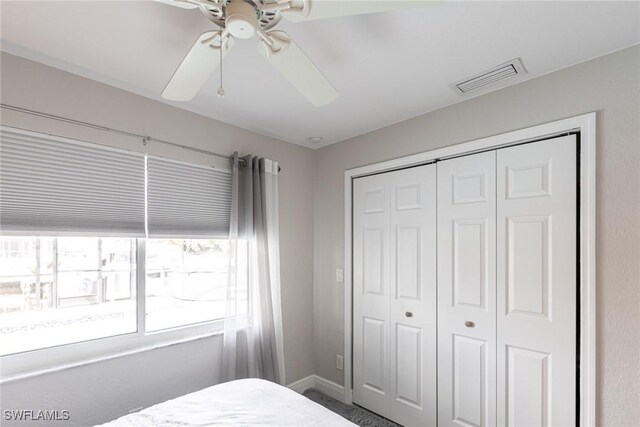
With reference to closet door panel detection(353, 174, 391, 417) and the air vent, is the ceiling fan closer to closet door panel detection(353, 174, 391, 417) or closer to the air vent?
the air vent

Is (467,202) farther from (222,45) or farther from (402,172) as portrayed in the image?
(222,45)

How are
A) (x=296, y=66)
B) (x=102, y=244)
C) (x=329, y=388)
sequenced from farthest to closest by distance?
(x=329, y=388), (x=102, y=244), (x=296, y=66)

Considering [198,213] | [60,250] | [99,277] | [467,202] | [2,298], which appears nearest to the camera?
[2,298]

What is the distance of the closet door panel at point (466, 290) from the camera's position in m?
2.13

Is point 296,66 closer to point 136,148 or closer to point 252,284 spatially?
point 136,148

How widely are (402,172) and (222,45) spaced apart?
5.89ft

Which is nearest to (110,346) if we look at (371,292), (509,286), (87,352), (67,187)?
(87,352)

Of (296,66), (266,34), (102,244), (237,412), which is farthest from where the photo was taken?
(102,244)

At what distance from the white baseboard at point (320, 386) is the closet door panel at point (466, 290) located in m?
1.01

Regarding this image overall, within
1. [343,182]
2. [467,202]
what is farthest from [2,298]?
[467,202]

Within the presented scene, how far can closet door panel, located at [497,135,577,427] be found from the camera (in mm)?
1821

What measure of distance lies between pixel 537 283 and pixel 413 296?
867 mm

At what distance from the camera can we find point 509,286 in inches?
80.5

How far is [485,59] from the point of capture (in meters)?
1.79
